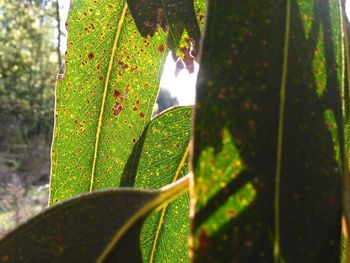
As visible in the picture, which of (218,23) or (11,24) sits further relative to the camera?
(11,24)

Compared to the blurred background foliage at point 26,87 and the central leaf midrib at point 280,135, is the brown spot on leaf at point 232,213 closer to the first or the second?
the central leaf midrib at point 280,135

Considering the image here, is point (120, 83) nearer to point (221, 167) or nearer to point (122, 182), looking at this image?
point (122, 182)

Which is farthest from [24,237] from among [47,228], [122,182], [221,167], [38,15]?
[38,15]

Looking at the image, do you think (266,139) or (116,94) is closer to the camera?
(266,139)

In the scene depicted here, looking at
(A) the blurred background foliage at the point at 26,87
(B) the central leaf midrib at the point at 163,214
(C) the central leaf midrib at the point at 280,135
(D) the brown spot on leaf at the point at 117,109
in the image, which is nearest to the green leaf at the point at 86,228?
(C) the central leaf midrib at the point at 280,135

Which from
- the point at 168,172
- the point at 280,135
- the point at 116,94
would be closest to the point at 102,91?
the point at 116,94

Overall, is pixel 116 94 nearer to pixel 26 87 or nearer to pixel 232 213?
pixel 232 213
